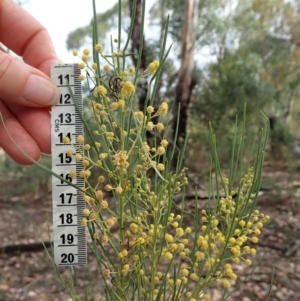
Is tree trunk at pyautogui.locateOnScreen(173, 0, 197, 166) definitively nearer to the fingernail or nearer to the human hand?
the human hand

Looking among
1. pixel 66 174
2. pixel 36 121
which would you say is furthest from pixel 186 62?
pixel 66 174

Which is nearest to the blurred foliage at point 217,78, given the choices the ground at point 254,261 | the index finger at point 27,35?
the ground at point 254,261

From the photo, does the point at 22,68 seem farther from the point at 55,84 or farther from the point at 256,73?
the point at 256,73

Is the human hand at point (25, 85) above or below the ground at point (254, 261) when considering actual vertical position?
above

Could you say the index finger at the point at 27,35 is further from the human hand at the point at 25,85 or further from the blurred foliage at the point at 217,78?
the blurred foliage at the point at 217,78

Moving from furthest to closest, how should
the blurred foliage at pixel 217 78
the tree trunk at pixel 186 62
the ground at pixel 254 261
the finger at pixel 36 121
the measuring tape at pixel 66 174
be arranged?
the blurred foliage at pixel 217 78
the tree trunk at pixel 186 62
the ground at pixel 254 261
the finger at pixel 36 121
the measuring tape at pixel 66 174

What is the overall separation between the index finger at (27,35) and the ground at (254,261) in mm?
711

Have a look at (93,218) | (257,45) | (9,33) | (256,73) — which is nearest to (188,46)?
(256,73)

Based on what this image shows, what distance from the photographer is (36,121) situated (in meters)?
0.68

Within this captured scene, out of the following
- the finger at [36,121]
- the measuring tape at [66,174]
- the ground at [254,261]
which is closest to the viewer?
the measuring tape at [66,174]

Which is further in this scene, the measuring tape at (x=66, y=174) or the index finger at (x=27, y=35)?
the index finger at (x=27, y=35)

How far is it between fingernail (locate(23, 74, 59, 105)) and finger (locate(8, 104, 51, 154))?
74 millimetres

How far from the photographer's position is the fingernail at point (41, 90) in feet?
1.83

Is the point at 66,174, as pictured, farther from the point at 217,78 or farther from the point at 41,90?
the point at 217,78
